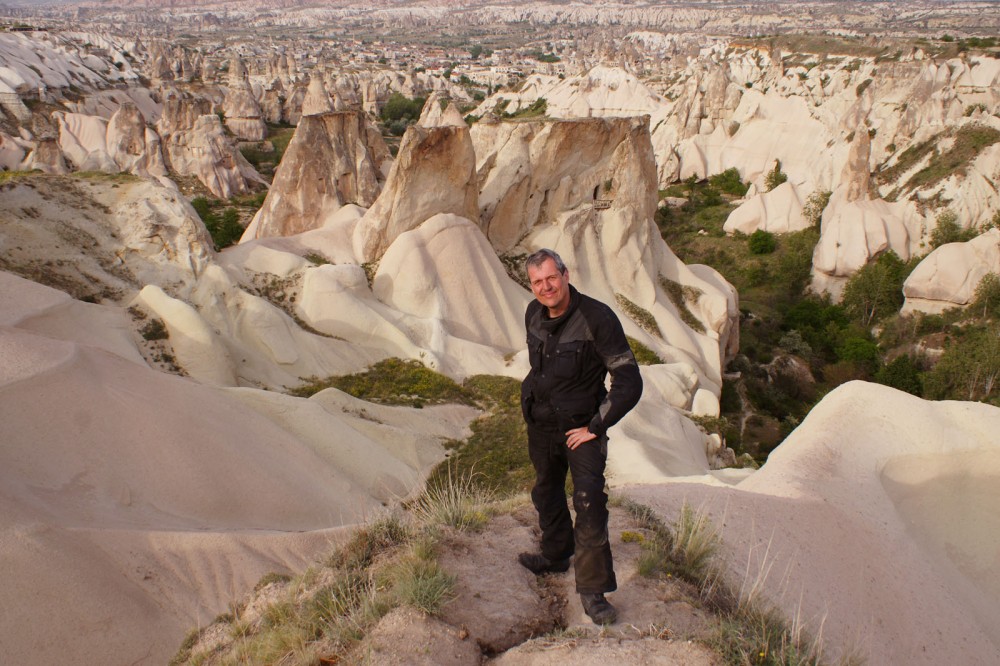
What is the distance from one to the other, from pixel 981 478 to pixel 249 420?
794cm

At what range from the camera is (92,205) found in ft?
43.4

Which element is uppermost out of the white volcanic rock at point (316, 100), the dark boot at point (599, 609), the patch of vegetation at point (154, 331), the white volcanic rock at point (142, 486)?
the white volcanic rock at point (316, 100)

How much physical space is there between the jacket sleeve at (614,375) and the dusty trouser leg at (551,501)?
417 millimetres

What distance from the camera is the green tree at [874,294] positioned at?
25562mm

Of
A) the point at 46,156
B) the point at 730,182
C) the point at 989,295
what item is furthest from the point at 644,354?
the point at 46,156

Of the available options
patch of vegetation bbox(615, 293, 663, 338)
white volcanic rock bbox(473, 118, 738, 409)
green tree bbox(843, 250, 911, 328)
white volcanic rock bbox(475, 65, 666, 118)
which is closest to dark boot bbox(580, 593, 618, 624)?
white volcanic rock bbox(473, 118, 738, 409)

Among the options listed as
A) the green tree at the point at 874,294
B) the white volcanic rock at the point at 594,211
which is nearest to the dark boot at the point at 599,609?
the white volcanic rock at the point at 594,211

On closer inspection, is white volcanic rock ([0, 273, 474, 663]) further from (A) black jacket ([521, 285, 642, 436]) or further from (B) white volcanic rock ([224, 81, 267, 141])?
(B) white volcanic rock ([224, 81, 267, 141])

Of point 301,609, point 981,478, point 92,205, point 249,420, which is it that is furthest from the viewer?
point 92,205

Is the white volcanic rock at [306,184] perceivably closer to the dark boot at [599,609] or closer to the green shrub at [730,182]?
the dark boot at [599,609]

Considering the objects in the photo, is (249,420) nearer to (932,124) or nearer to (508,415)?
(508,415)

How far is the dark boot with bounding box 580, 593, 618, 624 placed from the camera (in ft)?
11.1

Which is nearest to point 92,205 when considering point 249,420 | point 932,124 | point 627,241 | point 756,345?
point 249,420

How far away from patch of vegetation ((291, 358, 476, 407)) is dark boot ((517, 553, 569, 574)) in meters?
8.07
